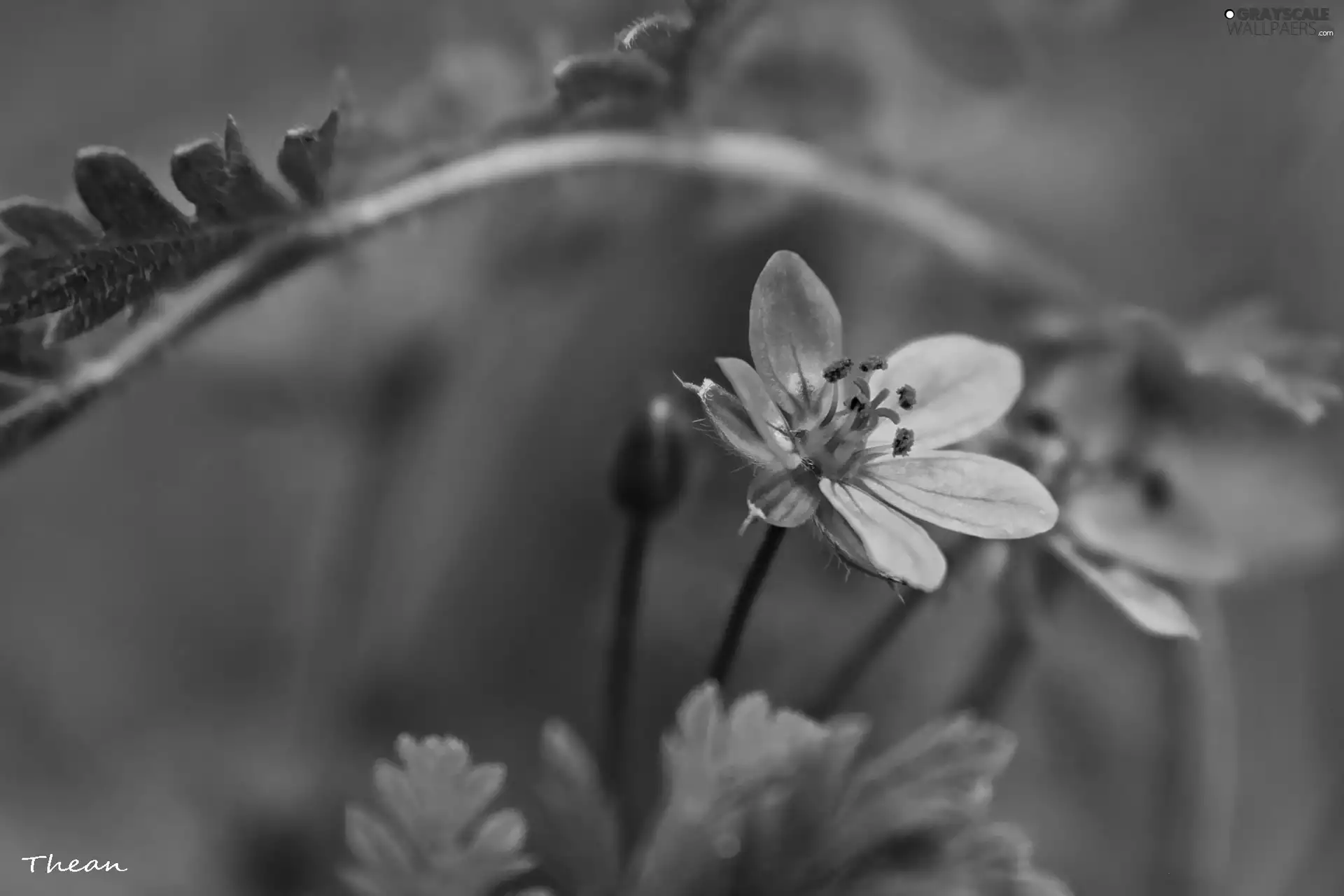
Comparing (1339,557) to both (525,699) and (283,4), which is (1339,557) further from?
(283,4)

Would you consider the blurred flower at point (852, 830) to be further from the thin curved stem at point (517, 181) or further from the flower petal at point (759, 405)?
the thin curved stem at point (517, 181)

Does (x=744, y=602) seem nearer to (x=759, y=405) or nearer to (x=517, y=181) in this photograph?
(x=759, y=405)

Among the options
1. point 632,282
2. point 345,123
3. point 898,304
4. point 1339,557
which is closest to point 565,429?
point 632,282

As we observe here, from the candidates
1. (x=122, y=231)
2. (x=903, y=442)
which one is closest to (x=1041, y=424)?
(x=903, y=442)

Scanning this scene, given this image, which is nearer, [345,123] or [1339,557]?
[345,123]

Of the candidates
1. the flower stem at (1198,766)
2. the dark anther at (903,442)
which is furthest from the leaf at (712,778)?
the flower stem at (1198,766)
